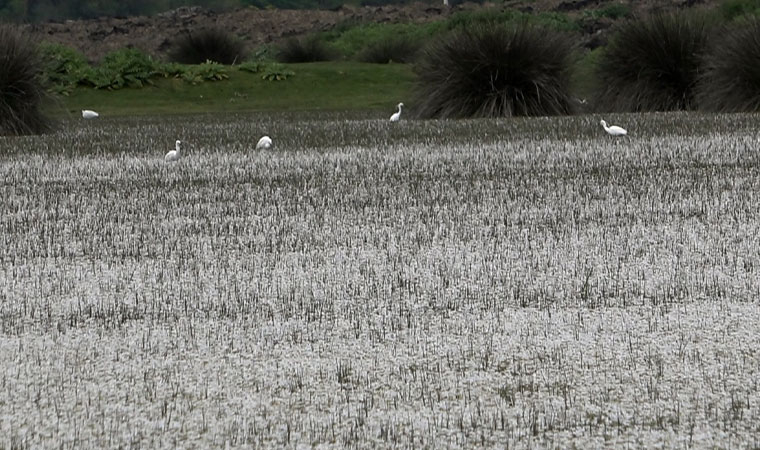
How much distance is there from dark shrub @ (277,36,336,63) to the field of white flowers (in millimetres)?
19479

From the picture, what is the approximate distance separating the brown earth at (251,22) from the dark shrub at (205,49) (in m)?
11.3

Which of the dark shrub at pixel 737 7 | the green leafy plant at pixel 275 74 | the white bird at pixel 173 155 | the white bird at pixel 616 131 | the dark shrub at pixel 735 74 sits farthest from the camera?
the dark shrub at pixel 737 7

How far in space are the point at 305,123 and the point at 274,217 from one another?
831cm

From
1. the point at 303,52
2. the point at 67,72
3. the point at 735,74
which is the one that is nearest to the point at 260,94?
the point at 67,72

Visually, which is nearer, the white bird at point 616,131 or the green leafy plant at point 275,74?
the white bird at point 616,131

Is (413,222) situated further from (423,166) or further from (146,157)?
(146,157)

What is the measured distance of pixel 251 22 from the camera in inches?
1821

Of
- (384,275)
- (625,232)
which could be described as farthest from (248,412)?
(625,232)

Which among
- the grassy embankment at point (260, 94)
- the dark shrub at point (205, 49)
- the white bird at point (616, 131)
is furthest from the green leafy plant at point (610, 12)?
the white bird at point (616, 131)

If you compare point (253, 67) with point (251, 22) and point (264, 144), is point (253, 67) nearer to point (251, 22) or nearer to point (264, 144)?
point (264, 144)

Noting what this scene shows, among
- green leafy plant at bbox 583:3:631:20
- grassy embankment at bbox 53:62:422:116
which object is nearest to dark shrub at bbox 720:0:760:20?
green leafy plant at bbox 583:3:631:20

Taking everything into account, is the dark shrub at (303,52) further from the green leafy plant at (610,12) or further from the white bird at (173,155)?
the white bird at (173,155)

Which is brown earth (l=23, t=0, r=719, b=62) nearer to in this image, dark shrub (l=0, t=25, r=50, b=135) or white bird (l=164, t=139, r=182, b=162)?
dark shrub (l=0, t=25, r=50, b=135)

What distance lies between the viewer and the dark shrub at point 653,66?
1752 centimetres
